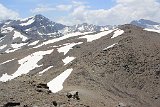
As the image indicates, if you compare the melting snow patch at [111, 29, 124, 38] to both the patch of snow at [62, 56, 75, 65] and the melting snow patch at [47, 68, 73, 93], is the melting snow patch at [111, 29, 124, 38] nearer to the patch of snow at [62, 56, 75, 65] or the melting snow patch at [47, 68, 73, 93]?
the patch of snow at [62, 56, 75, 65]

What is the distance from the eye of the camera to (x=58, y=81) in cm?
6744

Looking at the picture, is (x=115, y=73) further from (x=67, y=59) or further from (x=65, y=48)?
(x=65, y=48)

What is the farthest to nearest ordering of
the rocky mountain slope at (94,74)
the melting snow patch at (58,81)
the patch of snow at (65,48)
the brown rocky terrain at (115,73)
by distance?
the patch of snow at (65,48) < the melting snow patch at (58,81) < the brown rocky terrain at (115,73) < the rocky mountain slope at (94,74)

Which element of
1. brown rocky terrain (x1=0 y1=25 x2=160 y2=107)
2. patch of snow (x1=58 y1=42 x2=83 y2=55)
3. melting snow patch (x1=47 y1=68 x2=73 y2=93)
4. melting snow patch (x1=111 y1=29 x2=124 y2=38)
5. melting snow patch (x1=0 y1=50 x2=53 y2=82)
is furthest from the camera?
patch of snow (x1=58 y1=42 x2=83 y2=55)

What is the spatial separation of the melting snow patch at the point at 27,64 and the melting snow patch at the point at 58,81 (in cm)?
3066

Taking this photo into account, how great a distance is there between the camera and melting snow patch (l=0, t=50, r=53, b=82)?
338 ft

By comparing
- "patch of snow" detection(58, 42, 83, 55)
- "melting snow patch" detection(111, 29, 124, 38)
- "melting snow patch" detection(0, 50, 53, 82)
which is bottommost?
"melting snow patch" detection(0, 50, 53, 82)

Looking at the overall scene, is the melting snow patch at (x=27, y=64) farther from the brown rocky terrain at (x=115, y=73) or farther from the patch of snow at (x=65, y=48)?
the patch of snow at (x=65, y=48)

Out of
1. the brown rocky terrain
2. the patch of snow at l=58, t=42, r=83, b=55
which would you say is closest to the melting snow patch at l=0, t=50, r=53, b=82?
the brown rocky terrain

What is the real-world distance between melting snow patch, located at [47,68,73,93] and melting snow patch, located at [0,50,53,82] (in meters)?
30.7

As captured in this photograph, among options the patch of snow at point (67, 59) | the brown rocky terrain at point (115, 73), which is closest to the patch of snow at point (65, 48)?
the brown rocky terrain at point (115, 73)

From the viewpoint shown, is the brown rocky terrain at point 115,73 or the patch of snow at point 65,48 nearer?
the brown rocky terrain at point 115,73

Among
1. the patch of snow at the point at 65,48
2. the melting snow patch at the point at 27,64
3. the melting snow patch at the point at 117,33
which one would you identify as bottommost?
the melting snow patch at the point at 27,64

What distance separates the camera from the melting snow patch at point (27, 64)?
338ft
